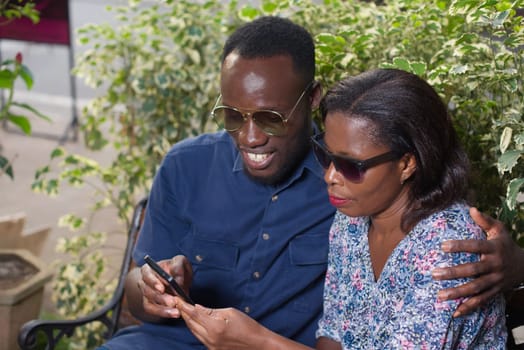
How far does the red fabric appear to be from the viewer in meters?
5.51

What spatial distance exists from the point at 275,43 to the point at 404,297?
0.84m

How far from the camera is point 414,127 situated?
1656 millimetres

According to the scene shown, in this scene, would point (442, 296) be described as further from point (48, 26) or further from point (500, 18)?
point (48, 26)

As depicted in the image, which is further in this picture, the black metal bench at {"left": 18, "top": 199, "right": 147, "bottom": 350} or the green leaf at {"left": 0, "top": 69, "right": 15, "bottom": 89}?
the green leaf at {"left": 0, "top": 69, "right": 15, "bottom": 89}

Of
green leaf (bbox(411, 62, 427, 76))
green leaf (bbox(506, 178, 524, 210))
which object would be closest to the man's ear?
green leaf (bbox(411, 62, 427, 76))

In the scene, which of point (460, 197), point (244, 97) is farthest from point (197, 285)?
point (460, 197)

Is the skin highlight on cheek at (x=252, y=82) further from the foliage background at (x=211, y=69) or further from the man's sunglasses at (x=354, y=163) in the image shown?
the foliage background at (x=211, y=69)

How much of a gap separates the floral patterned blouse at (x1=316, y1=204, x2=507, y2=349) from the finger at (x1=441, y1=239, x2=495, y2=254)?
24mm

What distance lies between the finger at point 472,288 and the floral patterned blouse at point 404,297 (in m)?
0.02

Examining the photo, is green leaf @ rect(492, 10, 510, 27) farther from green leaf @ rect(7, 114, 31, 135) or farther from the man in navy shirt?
green leaf @ rect(7, 114, 31, 135)

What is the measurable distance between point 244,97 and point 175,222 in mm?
536

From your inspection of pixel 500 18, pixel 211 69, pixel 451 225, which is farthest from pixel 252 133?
pixel 211 69

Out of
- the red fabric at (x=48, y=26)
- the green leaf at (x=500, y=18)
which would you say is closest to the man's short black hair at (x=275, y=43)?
the green leaf at (x=500, y=18)

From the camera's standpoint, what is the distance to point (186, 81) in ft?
10.7
